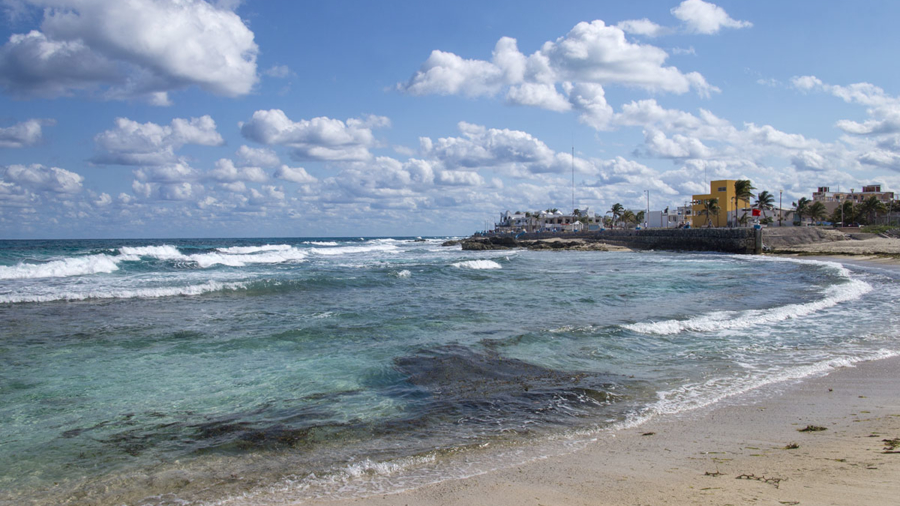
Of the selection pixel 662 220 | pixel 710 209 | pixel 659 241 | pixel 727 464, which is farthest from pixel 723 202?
pixel 727 464

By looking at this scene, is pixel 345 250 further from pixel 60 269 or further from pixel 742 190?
pixel 742 190

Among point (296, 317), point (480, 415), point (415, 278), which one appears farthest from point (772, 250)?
point (480, 415)

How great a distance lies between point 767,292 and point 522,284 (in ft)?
33.0

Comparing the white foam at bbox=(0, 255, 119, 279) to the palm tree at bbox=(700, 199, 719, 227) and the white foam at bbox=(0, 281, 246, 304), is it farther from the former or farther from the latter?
the palm tree at bbox=(700, 199, 719, 227)

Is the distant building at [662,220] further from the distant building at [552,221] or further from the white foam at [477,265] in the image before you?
the white foam at [477,265]

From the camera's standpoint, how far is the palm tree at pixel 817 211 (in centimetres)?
9075

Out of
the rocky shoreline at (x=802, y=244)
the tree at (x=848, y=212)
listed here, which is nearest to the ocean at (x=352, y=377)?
the rocky shoreline at (x=802, y=244)

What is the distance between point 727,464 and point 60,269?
111 feet

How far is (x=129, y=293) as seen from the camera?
19.9m

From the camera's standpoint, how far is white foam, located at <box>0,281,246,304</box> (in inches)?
730

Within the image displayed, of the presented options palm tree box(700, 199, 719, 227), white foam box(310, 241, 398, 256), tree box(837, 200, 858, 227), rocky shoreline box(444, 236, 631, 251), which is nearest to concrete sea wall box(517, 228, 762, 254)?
rocky shoreline box(444, 236, 631, 251)

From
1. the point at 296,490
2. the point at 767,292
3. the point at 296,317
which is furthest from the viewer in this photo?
the point at 767,292

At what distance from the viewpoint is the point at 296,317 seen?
598 inches

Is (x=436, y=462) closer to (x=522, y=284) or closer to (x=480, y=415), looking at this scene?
(x=480, y=415)
